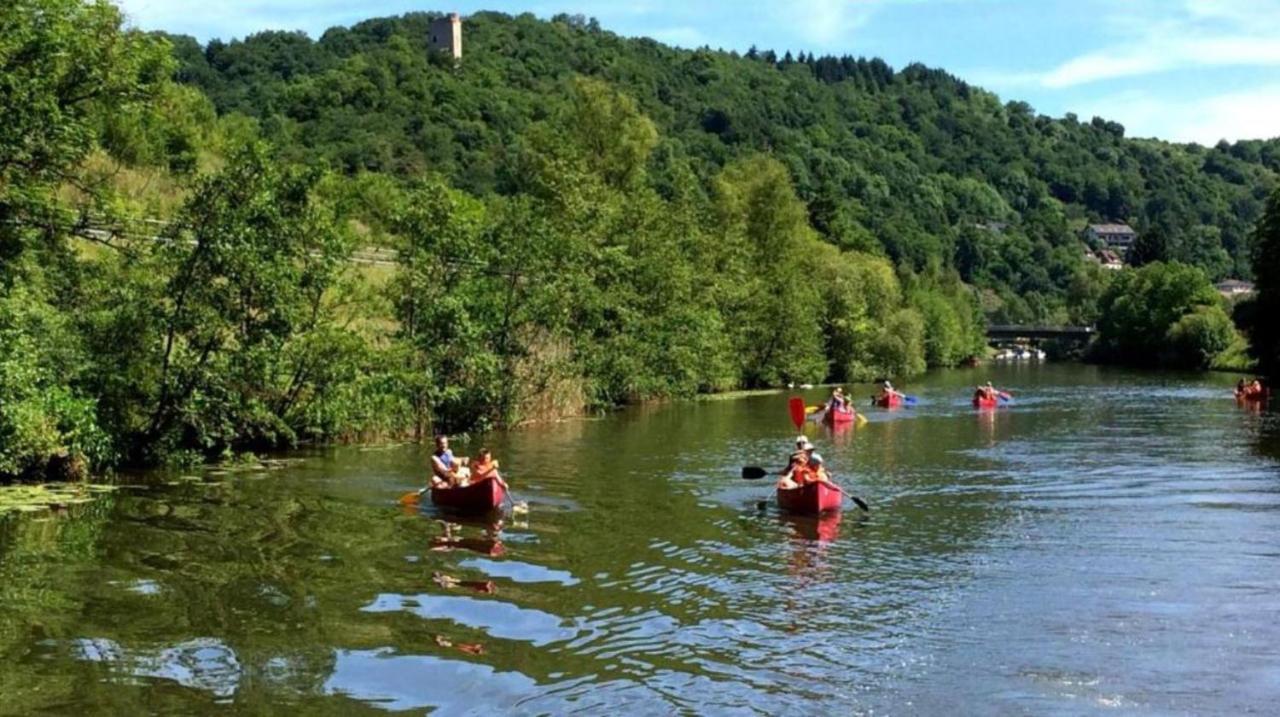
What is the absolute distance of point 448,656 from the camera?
41.0 feet

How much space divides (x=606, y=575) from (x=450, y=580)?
87.1 inches

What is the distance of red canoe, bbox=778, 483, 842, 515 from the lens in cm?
2219

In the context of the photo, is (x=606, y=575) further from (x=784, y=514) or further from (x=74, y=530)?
(x=74, y=530)

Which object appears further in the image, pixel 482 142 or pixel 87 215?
pixel 482 142

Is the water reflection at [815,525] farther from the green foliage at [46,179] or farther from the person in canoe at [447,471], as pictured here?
the green foliage at [46,179]

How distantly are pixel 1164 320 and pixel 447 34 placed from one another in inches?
3833

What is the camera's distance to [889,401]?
51531 millimetres

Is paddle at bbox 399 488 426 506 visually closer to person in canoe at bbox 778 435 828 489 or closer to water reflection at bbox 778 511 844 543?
water reflection at bbox 778 511 844 543

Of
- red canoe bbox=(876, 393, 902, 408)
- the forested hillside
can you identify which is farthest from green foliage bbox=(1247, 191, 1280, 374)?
the forested hillside

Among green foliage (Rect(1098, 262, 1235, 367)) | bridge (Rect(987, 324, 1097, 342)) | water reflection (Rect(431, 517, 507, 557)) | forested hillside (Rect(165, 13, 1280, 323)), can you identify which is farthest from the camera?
bridge (Rect(987, 324, 1097, 342))

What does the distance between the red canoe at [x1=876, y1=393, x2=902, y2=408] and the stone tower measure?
111 metres

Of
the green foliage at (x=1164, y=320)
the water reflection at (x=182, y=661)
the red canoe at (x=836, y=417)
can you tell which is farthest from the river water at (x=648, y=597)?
the green foliage at (x=1164, y=320)

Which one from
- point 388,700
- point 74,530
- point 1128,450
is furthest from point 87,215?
point 1128,450

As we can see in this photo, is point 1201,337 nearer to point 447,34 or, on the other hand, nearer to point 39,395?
A: point 39,395
